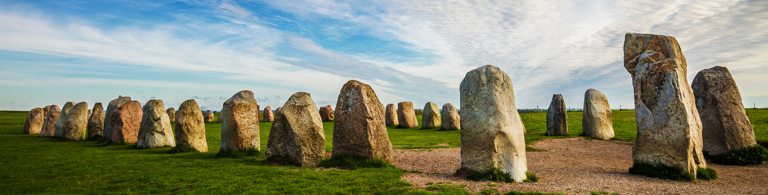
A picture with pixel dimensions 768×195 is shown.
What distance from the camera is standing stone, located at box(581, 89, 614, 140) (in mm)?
20938

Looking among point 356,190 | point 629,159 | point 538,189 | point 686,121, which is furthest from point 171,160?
point 629,159

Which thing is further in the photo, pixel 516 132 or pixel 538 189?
pixel 516 132

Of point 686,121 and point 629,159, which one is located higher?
point 686,121

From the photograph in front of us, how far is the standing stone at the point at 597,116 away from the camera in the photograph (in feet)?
68.7

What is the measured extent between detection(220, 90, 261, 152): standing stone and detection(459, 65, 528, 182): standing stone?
26.7ft

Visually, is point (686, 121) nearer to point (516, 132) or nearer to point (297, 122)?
point (516, 132)

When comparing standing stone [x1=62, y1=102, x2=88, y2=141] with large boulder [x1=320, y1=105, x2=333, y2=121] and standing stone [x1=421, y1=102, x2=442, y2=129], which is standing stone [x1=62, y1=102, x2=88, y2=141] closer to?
large boulder [x1=320, y1=105, x2=333, y2=121]

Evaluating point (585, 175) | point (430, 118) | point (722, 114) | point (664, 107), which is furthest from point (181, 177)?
point (430, 118)

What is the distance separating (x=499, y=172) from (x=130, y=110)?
18.5m

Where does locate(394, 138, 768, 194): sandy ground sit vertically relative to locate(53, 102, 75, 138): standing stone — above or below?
below

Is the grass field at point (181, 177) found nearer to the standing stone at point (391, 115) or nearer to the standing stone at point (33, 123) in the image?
the standing stone at point (33, 123)

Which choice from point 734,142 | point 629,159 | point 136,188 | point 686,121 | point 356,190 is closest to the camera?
point 356,190

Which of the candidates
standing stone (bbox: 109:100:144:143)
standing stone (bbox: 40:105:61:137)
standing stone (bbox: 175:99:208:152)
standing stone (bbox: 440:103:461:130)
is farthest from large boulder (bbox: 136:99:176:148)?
standing stone (bbox: 440:103:461:130)

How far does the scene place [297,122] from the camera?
37.6 ft
